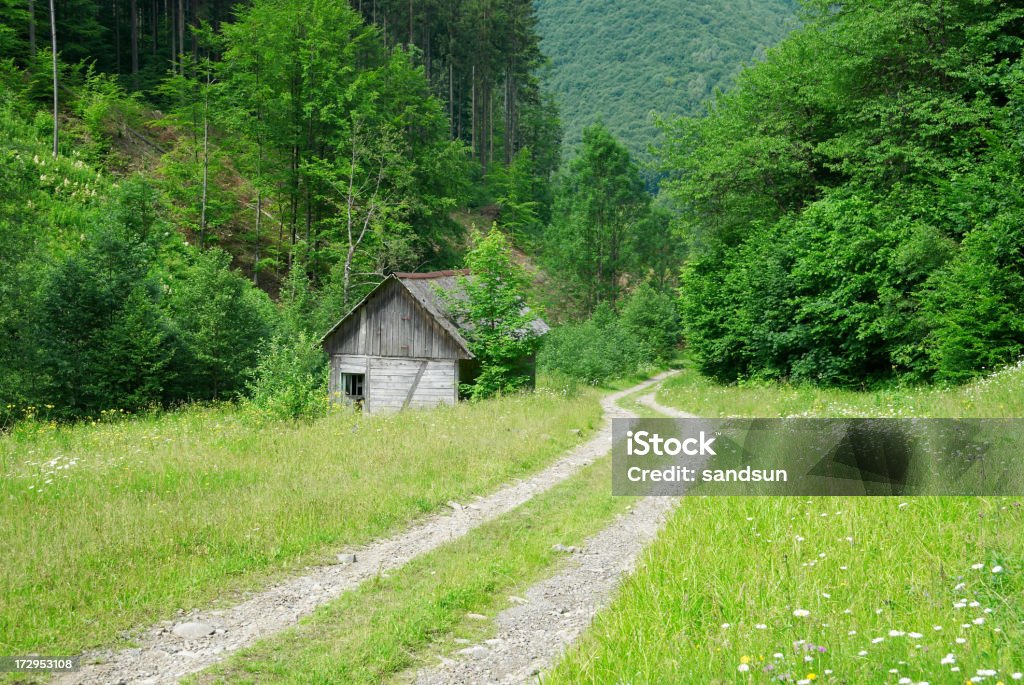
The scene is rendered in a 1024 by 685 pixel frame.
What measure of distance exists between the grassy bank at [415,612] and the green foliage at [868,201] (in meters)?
13.9

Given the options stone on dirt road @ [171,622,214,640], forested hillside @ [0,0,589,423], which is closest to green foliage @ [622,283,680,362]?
forested hillside @ [0,0,589,423]

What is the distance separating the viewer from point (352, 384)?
91.9 ft

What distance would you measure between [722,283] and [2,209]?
29.2 metres

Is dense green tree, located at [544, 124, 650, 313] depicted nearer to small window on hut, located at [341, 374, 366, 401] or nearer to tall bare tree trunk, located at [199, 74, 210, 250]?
tall bare tree trunk, located at [199, 74, 210, 250]

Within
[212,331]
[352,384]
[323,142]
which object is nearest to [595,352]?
[352,384]

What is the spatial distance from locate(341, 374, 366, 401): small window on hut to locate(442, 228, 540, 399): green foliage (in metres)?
5.58

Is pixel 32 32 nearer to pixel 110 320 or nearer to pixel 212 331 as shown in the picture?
pixel 212 331

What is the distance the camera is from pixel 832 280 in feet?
77.0

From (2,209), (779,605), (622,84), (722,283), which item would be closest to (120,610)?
(779,605)

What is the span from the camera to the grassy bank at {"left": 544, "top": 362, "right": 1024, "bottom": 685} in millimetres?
3699

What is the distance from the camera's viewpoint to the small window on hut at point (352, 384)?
27.8 m

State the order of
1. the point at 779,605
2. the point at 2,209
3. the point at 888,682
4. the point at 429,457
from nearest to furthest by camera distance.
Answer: the point at 888,682, the point at 779,605, the point at 429,457, the point at 2,209

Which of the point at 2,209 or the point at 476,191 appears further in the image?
the point at 476,191

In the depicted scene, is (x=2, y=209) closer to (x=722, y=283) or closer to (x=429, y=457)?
(x=429, y=457)
